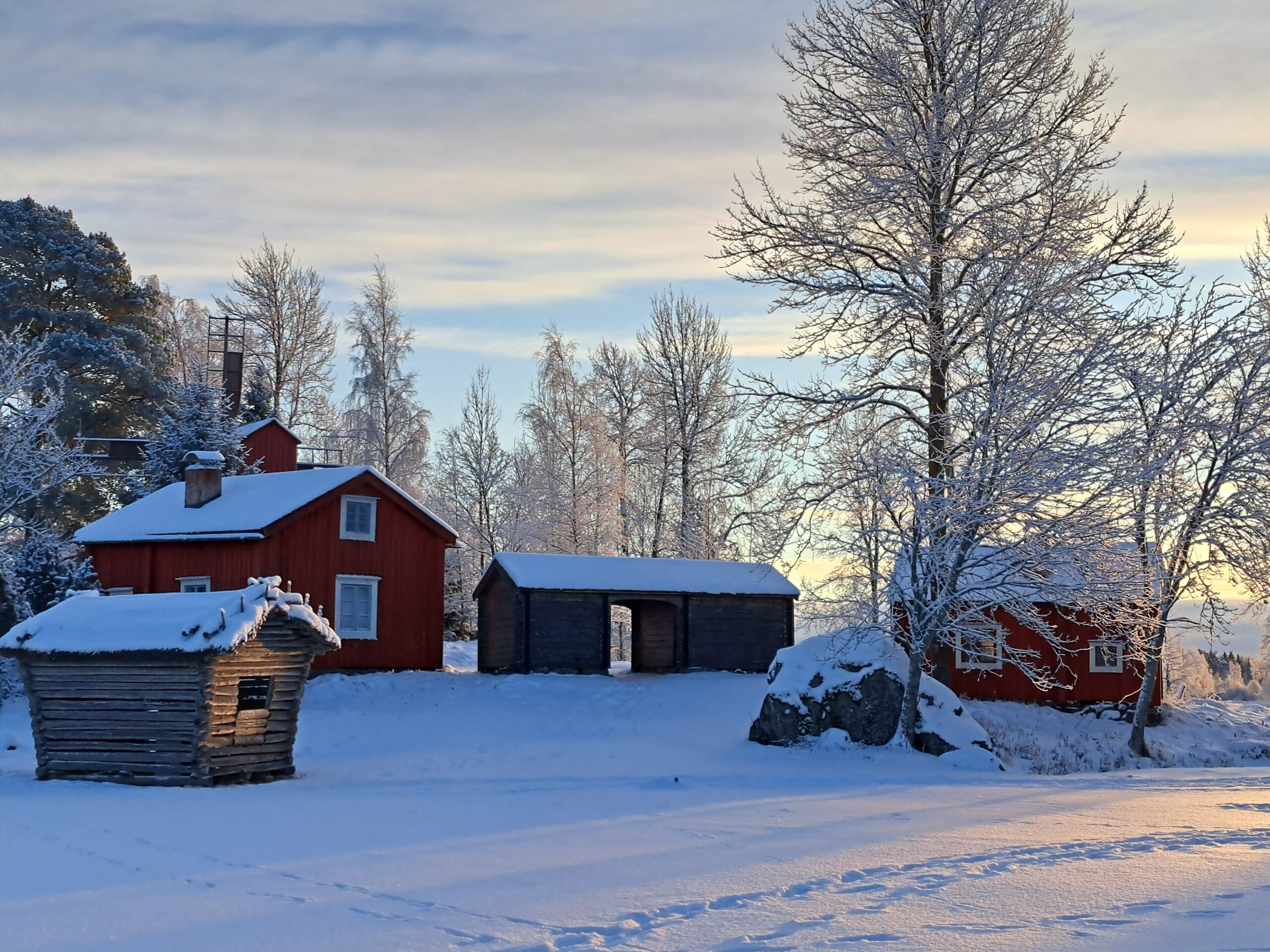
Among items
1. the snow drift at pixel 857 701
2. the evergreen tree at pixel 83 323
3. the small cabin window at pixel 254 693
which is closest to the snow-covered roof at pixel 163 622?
the small cabin window at pixel 254 693

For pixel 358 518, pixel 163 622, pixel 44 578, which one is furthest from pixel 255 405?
pixel 163 622

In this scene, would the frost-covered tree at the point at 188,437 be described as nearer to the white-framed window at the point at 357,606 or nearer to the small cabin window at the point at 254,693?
the white-framed window at the point at 357,606

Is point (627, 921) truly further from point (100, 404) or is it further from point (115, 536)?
point (100, 404)

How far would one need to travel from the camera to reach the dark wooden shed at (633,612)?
2977cm

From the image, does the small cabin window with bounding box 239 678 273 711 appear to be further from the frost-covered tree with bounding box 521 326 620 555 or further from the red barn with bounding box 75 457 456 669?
the frost-covered tree with bounding box 521 326 620 555

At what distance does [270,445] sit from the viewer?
40.8m

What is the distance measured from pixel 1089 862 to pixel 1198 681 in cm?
3611

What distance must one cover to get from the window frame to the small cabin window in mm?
11703

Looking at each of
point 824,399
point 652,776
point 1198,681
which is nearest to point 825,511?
point 824,399

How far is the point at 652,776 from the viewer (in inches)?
699

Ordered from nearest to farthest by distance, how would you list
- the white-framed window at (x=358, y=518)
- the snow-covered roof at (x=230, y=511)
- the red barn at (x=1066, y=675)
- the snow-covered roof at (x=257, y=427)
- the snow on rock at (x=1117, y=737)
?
1. the snow on rock at (x=1117, y=737)
2. the snow-covered roof at (x=230, y=511)
3. the white-framed window at (x=358, y=518)
4. the red barn at (x=1066, y=675)
5. the snow-covered roof at (x=257, y=427)

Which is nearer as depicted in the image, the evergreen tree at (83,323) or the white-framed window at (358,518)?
the white-framed window at (358,518)

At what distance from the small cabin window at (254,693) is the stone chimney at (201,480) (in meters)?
14.6

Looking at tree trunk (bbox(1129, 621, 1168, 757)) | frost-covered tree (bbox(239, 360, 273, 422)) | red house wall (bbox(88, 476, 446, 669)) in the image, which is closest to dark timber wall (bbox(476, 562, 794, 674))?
red house wall (bbox(88, 476, 446, 669))
